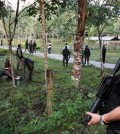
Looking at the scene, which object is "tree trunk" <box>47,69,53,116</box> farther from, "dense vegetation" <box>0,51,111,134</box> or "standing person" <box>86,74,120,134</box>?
"standing person" <box>86,74,120,134</box>

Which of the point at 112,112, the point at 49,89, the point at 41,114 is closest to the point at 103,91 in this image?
the point at 112,112

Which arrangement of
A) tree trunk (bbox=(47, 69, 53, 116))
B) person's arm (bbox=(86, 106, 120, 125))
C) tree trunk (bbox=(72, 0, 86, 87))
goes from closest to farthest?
person's arm (bbox=(86, 106, 120, 125)) < tree trunk (bbox=(47, 69, 53, 116)) < tree trunk (bbox=(72, 0, 86, 87))

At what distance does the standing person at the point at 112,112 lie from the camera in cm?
292

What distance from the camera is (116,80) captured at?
300 centimetres

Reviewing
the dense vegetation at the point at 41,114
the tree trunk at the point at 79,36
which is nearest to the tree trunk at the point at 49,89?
the dense vegetation at the point at 41,114

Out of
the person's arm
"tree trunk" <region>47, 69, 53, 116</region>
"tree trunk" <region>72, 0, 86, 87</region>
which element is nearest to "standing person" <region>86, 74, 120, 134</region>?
the person's arm

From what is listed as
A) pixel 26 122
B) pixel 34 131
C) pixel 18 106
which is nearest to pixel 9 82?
pixel 18 106

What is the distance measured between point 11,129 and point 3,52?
99.6 ft

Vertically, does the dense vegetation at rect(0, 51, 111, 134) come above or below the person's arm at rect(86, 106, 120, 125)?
Answer: below

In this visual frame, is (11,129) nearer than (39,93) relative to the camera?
Yes

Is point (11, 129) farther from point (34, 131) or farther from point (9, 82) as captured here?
point (9, 82)

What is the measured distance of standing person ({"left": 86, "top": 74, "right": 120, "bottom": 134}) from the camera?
2916 millimetres

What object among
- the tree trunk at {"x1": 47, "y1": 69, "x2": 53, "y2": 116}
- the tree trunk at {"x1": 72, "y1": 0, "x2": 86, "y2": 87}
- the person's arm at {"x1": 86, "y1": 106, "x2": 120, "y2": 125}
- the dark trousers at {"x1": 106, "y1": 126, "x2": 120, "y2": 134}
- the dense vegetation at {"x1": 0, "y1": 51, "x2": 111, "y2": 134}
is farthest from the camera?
the tree trunk at {"x1": 72, "y1": 0, "x2": 86, "y2": 87}

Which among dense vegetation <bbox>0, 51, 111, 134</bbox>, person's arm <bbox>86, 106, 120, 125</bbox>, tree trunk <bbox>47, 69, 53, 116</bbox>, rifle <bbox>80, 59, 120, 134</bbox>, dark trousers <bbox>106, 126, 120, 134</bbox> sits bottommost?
dense vegetation <bbox>0, 51, 111, 134</bbox>
